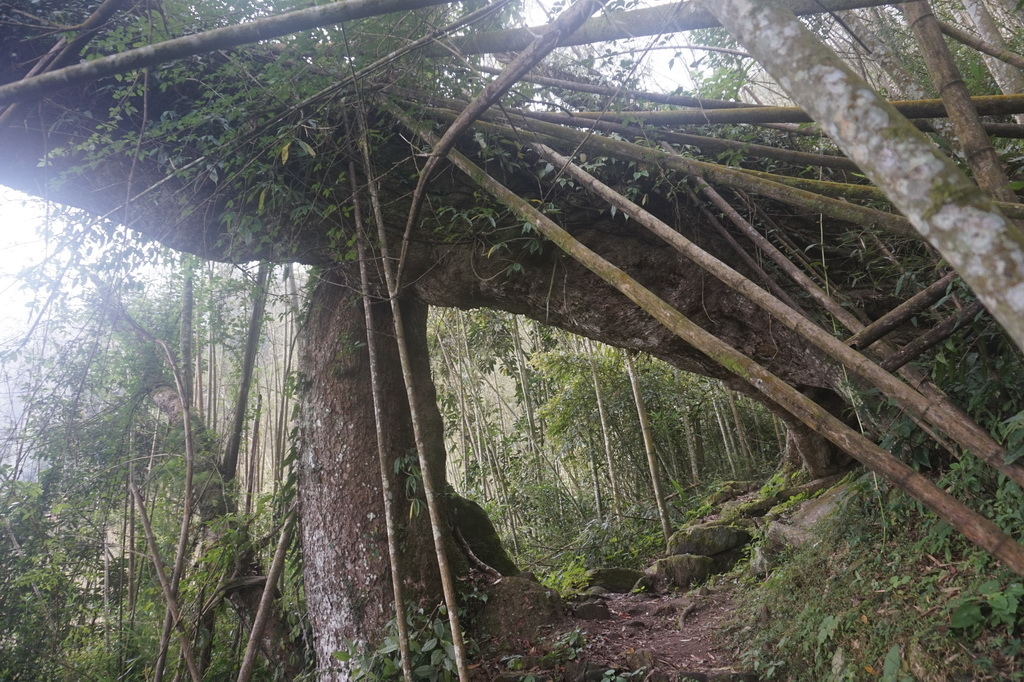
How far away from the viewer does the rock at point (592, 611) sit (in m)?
3.95

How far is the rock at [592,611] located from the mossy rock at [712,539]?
5.42ft

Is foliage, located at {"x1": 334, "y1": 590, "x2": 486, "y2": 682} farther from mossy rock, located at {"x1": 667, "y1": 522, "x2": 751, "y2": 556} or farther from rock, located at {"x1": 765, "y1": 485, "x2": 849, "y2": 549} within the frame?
mossy rock, located at {"x1": 667, "y1": 522, "x2": 751, "y2": 556}

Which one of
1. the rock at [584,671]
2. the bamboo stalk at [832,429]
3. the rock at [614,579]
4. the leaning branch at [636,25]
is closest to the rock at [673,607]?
the rock at [614,579]

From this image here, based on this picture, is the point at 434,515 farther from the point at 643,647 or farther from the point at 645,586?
the point at 645,586

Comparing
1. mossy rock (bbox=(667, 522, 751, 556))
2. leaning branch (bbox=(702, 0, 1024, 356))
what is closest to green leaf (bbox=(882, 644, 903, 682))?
leaning branch (bbox=(702, 0, 1024, 356))

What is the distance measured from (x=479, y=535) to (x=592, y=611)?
3.12ft

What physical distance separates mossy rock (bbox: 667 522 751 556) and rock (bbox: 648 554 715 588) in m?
0.15

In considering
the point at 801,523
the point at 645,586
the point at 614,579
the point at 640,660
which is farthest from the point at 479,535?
the point at 801,523

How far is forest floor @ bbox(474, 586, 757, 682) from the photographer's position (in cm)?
311

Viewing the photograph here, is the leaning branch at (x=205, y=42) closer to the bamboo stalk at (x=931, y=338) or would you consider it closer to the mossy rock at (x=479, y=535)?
the bamboo stalk at (x=931, y=338)

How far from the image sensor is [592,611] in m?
4.03

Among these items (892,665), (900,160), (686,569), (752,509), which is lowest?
(892,665)

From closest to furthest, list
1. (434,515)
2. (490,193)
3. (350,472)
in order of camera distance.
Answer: (434,515) → (490,193) → (350,472)

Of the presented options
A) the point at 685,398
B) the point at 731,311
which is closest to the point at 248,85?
the point at 731,311
